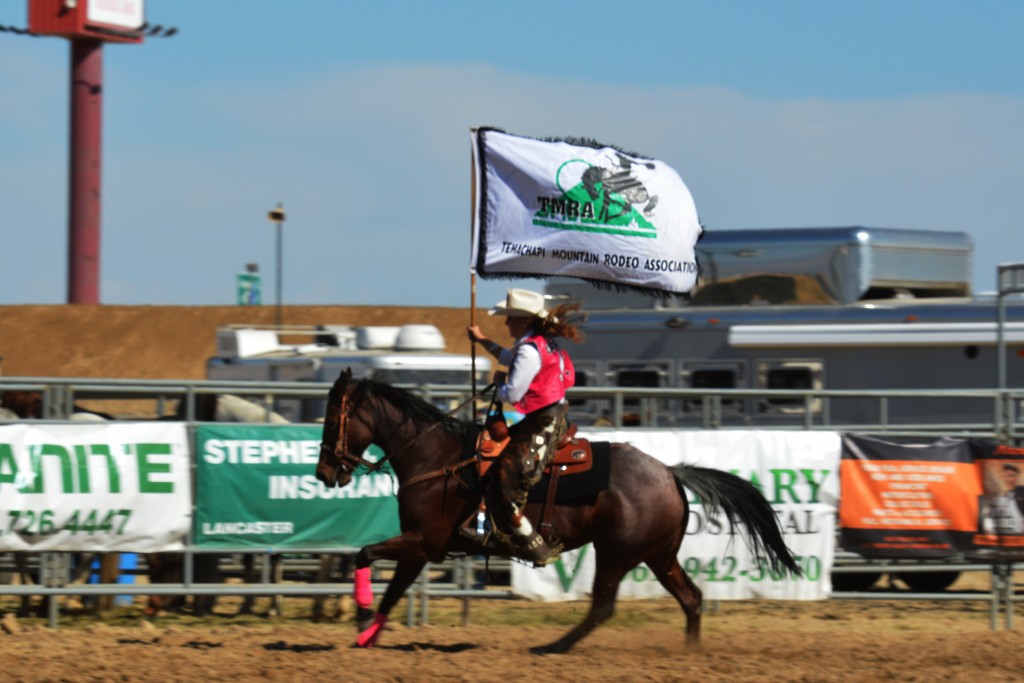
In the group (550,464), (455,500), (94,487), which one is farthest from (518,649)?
(94,487)

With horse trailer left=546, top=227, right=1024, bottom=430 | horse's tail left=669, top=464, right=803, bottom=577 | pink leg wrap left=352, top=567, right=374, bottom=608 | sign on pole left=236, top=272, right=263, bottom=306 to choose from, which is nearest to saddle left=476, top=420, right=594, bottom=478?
horse's tail left=669, top=464, right=803, bottom=577

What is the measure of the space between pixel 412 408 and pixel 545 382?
984 mm

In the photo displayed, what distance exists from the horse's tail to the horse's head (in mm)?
2005

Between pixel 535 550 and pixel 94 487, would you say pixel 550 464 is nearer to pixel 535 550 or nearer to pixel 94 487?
pixel 535 550

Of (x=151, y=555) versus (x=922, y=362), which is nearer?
(x=151, y=555)

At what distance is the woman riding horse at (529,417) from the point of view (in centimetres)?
891

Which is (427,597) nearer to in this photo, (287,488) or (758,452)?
(287,488)

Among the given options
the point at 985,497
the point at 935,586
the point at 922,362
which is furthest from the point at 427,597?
the point at 922,362

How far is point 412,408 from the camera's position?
9.42 metres

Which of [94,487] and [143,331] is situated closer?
[94,487]

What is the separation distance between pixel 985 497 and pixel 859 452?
3.55 ft

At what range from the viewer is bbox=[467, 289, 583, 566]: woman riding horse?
8.91 m

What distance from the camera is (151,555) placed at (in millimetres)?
11430

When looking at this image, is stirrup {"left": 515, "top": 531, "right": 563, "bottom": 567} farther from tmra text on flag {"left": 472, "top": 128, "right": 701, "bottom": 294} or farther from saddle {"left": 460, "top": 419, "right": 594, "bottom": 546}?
tmra text on flag {"left": 472, "top": 128, "right": 701, "bottom": 294}
